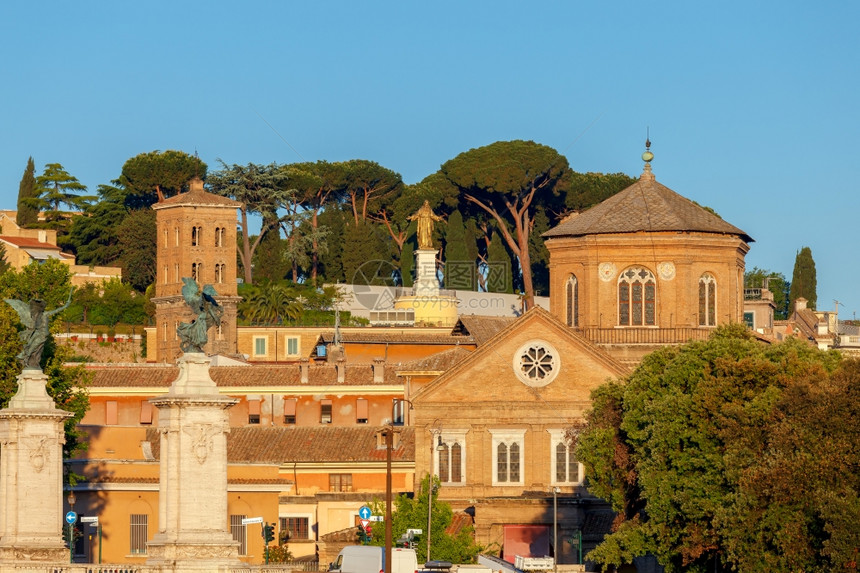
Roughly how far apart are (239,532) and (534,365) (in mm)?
14054

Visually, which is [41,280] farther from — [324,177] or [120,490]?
[324,177]

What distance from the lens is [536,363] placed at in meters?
77.0

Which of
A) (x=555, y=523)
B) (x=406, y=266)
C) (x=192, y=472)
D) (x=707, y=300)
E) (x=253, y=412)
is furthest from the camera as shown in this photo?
(x=406, y=266)

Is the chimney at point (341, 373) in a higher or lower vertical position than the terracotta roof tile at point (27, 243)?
lower

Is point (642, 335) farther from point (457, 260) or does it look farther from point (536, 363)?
point (457, 260)

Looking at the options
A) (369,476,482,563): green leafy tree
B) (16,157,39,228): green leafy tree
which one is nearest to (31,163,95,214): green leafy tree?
(16,157,39,228): green leafy tree

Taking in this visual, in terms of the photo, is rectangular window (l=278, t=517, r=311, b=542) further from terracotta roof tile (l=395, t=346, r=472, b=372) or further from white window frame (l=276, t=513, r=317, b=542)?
terracotta roof tile (l=395, t=346, r=472, b=372)

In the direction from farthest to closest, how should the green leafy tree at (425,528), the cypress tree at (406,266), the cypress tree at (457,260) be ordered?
the cypress tree at (406,266)
the cypress tree at (457,260)
the green leafy tree at (425,528)

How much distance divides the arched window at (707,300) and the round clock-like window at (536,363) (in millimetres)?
8063

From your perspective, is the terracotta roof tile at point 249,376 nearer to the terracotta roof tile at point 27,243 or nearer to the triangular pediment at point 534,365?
the triangular pediment at point 534,365

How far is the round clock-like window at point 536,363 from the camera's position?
252ft

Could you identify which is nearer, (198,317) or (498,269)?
(198,317)

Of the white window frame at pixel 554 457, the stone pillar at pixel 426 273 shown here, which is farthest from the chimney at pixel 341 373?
the stone pillar at pixel 426 273

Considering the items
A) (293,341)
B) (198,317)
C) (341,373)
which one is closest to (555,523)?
(341,373)
